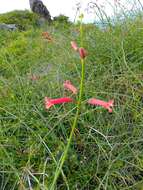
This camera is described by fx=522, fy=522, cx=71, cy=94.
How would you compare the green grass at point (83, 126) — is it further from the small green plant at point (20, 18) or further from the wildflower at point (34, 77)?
the small green plant at point (20, 18)

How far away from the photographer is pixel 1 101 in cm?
277

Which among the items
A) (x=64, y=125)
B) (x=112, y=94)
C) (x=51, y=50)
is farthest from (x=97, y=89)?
(x=51, y=50)

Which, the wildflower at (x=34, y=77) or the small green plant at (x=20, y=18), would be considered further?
the small green plant at (x=20, y=18)

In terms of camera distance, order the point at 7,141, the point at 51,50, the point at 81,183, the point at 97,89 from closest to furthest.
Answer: the point at 81,183 < the point at 7,141 < the point at 97,89 < the point at 51,50

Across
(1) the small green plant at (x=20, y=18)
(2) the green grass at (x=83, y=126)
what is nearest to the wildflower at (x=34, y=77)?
(2) the green grass at (x=83, y=126)

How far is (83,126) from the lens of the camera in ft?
7.99

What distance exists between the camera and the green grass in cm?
221

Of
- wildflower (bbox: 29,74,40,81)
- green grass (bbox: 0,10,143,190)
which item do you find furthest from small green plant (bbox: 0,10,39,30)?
green grass (bbox: 0,10,143,190)

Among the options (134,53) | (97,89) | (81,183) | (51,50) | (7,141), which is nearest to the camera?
(81,183)

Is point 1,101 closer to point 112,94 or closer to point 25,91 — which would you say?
point 25,91

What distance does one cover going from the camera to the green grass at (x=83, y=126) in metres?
2.21

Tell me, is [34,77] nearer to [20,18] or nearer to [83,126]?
[83,126]

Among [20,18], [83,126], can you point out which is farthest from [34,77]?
[20,18]

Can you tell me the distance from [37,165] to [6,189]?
6.8 inches
